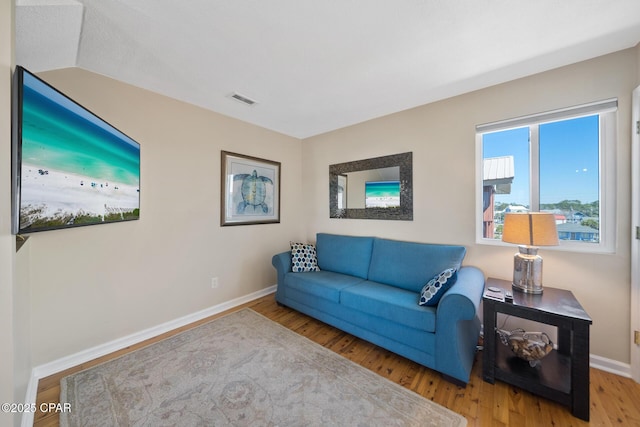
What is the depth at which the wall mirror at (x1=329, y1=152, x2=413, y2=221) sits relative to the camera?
106 inches

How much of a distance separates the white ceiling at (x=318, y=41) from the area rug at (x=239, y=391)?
2266 mm

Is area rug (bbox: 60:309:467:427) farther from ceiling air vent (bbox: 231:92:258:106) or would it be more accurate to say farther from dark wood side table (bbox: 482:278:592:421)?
ceiling air vent (bbox: 231:92:258:106)

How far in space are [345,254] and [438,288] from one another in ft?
3.93

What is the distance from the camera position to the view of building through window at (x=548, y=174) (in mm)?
1836

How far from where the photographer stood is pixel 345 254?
282 centimetres

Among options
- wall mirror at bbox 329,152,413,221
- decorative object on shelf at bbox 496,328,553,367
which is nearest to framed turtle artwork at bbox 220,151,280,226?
wall mirror at bbox 329,152,413,221

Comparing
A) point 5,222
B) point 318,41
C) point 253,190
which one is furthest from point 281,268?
point 318,41

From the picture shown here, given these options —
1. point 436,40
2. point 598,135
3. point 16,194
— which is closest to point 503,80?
point 598,135

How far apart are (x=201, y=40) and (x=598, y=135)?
306 cm

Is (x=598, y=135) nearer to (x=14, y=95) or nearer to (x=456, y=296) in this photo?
(x=456, y=296)

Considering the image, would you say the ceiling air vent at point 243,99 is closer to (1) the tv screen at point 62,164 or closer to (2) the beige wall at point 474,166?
(1) the tv screen at point 62,164

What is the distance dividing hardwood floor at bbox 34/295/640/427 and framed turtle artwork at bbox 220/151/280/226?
1612 millimetres

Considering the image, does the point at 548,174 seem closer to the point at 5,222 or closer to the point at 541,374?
the point at 541,374

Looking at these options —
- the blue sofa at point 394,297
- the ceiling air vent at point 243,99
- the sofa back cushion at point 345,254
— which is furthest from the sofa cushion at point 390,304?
the ceiling air vent at point 243,99
